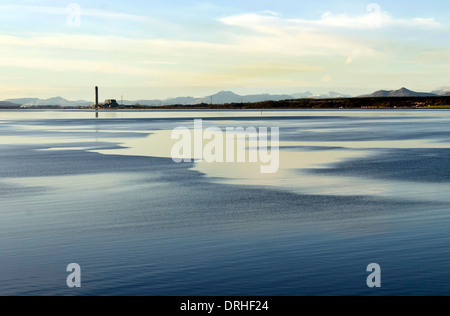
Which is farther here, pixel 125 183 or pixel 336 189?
pixel 125 183

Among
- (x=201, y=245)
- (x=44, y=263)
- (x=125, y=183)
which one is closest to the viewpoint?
(x=44, y=263)

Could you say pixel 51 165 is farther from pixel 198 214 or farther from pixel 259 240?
pixel 259 240

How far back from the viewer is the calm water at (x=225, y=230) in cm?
1155

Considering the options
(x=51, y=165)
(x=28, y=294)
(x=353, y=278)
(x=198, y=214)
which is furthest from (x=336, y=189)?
(x=51, y=165)

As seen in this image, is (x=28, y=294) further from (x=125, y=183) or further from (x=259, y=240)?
(x=125, y=183)

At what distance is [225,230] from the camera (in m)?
15.9

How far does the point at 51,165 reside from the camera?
3369 cm

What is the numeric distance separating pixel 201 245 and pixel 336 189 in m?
10.6

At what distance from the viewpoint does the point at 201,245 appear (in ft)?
46.9

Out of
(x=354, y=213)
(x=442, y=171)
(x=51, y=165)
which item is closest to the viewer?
(x=354, y=213)

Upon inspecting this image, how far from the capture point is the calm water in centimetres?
1155

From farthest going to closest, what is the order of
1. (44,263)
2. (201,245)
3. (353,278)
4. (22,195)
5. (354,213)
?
(22,195) → (354,213) → (201,245) → (44,263) → (353,278)
